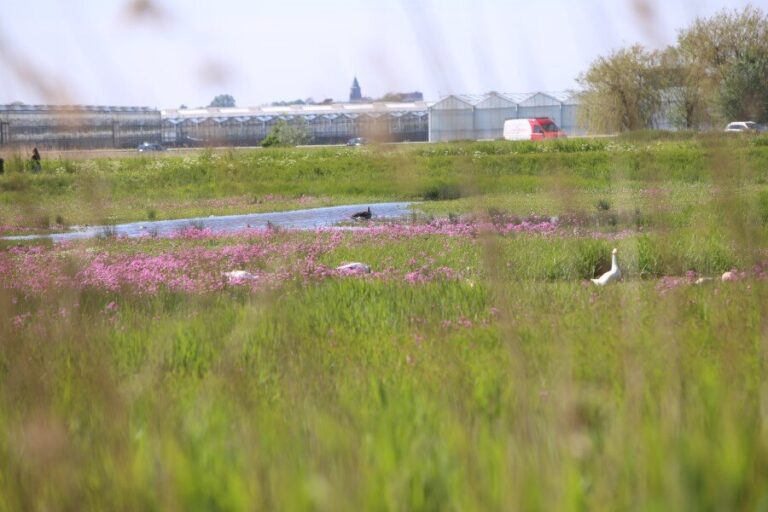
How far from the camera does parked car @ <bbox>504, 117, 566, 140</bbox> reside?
2214 inches

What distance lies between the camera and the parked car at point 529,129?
56231 mm

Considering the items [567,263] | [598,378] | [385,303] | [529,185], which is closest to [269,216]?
[529,185]


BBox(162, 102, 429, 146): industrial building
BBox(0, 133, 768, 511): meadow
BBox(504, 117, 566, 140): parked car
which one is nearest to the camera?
BBox(0, 133, 768, 511): meadow

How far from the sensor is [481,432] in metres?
3.04

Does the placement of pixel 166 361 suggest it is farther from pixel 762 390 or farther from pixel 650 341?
pixel 762 390

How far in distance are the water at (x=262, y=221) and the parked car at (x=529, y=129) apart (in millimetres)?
33657

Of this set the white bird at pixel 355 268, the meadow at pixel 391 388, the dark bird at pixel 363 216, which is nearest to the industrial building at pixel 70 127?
the meadow at pixel 391 388

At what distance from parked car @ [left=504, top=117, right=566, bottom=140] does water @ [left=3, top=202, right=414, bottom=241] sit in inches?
1325

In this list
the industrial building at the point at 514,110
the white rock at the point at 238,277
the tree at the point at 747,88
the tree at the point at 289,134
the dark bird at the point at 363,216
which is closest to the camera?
the white rock at the point at 238,277

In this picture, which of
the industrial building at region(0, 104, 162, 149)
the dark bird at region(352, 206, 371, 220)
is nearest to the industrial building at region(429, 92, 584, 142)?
Answer: the dark bird at region(352, 206, 371, 220)

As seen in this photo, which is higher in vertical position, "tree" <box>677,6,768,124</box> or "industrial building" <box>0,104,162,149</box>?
"tree" <box>677,6,768,124</box>

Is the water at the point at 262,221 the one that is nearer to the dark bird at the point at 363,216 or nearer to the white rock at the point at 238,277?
the dark bird at the point at 363,216

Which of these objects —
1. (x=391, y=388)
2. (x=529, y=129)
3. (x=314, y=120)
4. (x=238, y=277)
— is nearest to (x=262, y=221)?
(x=238, y=277)

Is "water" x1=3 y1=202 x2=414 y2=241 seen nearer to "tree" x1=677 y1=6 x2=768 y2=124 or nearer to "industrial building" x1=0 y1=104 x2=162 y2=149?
"industrial building" x1=0 y1=104 x2=162 y2=149
